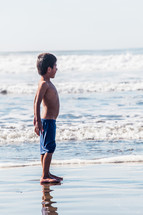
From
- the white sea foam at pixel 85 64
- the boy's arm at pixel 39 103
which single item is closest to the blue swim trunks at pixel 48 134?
the boy's arm at pixel 39 103

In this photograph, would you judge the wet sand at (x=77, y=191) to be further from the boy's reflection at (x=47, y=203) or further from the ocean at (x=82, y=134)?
the ocean at (x=82, y=134)

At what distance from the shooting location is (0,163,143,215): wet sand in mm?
3480

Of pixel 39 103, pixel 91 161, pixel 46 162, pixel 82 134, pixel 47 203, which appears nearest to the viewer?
pixel 47 203

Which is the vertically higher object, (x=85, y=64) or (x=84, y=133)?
(x=85, y=64)

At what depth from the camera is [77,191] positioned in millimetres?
4109

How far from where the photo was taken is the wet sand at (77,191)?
11.4ft

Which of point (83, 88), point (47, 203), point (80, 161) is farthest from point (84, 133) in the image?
point (83, 88)

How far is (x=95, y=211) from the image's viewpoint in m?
3.39

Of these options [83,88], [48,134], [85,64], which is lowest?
[48,134]

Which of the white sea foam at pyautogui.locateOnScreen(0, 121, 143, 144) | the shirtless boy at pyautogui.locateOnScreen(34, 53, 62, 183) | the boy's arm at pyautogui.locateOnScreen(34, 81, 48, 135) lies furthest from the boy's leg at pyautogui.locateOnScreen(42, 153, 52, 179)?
the white sea foam at pyautogui.locateOnScreen(0, 121, 143, 144)

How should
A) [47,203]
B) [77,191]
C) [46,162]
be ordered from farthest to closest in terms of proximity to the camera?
[46,162] < [77,191] < [47,203]

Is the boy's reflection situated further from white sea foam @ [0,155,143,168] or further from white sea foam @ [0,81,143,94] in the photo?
white sea foam @ [0,81,143,94]

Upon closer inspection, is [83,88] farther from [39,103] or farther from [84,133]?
[39,103]

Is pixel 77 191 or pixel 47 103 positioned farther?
pixel 47 103
